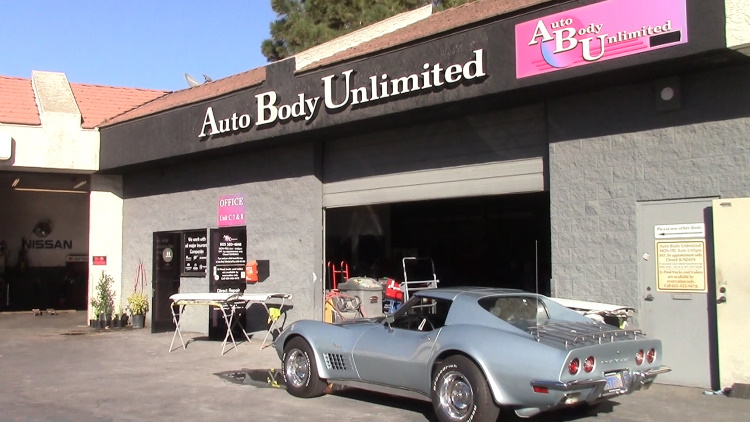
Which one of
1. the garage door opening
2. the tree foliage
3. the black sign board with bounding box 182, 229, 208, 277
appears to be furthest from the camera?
the tree foliage

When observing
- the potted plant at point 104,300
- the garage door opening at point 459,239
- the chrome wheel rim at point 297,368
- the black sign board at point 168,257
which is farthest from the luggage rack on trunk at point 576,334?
the potted plant at point 104,300

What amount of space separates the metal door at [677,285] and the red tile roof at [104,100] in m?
13.7

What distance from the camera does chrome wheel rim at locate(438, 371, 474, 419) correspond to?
7027 millimetres

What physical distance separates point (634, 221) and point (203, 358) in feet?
23.8

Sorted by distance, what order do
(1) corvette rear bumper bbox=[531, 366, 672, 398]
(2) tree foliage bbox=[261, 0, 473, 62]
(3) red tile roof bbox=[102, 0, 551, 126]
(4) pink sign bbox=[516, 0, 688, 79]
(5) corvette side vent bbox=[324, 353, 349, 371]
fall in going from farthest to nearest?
(2) tree foliage bbox=[261, 0, 473, 62], (3) red tile roof bbox=[102, 0, 551, 126], (4) pink sign bbox=[516, 0, 688, 79], (5) corvette side vent bbox=[324, 353, 349, 371], (1) corvette rear bumper bbox=[531, 366, 672, 398]

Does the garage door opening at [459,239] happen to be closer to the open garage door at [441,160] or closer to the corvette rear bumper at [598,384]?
the open garage door at [441,160]

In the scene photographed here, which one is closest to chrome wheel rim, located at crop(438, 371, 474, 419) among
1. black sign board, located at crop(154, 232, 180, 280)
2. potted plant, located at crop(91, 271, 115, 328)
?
black sign board, located at crop(154, 232, 180, 280)

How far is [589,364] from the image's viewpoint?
668cm

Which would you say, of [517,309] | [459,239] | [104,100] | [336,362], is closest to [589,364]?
[517,309]

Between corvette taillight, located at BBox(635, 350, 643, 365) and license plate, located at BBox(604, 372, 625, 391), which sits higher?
corvette taillight, located at BBox(635, 350, 643, 365)

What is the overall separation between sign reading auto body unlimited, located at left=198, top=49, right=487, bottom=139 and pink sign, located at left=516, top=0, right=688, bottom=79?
2.81 ft

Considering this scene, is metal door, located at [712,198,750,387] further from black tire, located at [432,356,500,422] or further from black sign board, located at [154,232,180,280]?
black sign board, located at [154,232,180,280]

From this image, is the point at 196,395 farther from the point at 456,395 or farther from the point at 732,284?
the point at 732,284

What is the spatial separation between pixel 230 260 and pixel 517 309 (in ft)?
29.7
